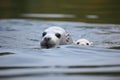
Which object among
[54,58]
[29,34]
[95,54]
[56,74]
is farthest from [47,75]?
[29,34]

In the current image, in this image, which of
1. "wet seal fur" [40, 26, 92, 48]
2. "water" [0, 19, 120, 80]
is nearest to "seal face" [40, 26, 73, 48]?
"wet seal fur" [40, 26, 92, 48]

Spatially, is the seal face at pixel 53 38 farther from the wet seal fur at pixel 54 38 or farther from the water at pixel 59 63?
the water at pixel 59 63

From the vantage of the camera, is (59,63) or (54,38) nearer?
(59,63)

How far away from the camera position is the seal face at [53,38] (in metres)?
8.41

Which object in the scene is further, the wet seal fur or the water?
the wet seal fur

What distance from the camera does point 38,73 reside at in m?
5.72

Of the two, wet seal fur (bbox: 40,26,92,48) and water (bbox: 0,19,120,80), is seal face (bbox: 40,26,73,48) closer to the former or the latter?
wet seal fur (bbox: 40,26,92,48)

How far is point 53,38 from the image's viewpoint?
8.55 metres

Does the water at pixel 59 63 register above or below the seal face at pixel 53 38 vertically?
below

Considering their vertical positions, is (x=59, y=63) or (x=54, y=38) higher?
(x=54, y=38)

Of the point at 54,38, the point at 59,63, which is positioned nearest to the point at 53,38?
the point at 54,38

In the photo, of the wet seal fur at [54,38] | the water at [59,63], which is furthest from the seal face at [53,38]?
the water at [59,63]

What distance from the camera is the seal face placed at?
841cm

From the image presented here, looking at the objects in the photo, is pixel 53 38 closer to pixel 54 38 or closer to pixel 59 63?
pixel 54 38
